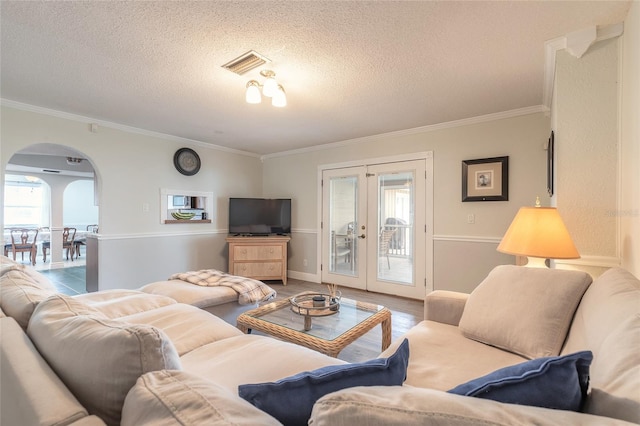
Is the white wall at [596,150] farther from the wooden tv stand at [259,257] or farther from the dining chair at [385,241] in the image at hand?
the wooden tv stand at [259,257]

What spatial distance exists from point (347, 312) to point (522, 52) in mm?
2279

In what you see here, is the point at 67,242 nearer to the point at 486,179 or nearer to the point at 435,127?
→ the point at 435,127

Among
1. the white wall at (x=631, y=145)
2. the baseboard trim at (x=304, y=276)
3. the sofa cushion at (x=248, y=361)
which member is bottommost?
the baseboard trim at (x=304, y=276)

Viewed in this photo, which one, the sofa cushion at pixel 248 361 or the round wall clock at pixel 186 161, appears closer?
the sofa cushion at pixel 248 361

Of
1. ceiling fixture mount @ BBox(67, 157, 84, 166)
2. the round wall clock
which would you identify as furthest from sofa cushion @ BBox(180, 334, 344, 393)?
ceiling fixture mount @ BBox(67, 157, 84, 166)

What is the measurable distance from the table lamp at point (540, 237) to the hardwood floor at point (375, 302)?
1.32 meters

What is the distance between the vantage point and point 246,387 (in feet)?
2.42

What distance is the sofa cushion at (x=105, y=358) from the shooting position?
68cm

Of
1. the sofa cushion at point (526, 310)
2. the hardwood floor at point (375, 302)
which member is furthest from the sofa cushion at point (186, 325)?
the sofa cushion at point (526, 310)

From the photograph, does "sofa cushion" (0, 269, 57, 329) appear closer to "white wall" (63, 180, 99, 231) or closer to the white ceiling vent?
the white ceiling vent

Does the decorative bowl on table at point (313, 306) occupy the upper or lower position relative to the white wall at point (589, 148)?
lower

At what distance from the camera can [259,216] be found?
5.07 metres

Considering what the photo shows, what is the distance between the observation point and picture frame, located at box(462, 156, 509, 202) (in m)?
3.29

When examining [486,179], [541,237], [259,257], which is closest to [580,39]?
[541,237]
